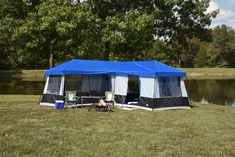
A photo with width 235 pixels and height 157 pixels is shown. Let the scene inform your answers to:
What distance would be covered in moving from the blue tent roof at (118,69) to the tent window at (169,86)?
0.38 m

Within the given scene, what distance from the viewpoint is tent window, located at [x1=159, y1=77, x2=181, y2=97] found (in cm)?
1900

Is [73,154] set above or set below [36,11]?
below

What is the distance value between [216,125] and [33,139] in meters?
6.56

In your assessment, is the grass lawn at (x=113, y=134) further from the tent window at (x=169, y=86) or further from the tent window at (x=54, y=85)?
the tent window at (x=54, y=85)

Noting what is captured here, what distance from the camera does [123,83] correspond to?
67.1 ft

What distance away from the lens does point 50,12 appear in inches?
1046

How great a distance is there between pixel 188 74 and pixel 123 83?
4416 centimetres

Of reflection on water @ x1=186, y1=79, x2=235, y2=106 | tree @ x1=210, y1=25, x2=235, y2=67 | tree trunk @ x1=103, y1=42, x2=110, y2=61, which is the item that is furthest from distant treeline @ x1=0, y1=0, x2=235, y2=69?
tree @ x1=210, y1=25, x2=235, y2=67

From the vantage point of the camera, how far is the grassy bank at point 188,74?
2096 inches

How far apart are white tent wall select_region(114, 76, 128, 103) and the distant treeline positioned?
581 cm

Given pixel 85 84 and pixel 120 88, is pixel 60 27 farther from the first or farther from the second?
pixel 120 88

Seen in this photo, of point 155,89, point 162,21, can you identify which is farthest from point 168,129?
point 162,21

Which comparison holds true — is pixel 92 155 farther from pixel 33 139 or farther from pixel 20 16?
pixel 20 16

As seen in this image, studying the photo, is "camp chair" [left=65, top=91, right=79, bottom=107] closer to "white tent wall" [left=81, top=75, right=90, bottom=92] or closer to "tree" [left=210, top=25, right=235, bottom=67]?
"white tent wall" [left=81, top=75, right=90, bottom=92]
